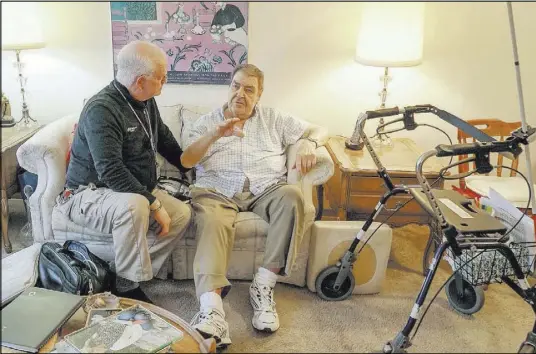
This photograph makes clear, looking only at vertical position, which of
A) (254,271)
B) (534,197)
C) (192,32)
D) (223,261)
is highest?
(192,32)

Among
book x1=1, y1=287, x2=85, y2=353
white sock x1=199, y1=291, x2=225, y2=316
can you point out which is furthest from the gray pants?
book x1=1, y1=287, x2=85, y2=353

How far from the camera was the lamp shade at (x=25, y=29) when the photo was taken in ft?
6.70

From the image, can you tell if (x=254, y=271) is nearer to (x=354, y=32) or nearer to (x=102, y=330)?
(x=102, y=330)

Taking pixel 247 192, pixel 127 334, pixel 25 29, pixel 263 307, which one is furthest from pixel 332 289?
pixel 25 29

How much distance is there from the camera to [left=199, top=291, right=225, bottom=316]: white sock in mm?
1958

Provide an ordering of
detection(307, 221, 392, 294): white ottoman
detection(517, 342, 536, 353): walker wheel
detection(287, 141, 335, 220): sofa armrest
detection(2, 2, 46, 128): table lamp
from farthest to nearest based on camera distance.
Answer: detection(287, 141, 335, 220): sofa armrest → detection(307, 221, 392, 294): white ottoman → detection(2, 2, 46, 128): table lamp → detection(517, 342, 536, 353): walker wheel

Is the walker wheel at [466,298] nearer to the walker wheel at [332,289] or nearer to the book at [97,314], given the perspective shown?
the walker wheel at [332,289]

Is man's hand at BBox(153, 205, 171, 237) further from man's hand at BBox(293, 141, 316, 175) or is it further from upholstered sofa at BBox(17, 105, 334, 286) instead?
man's hand at BBox(293, 141, 316, 175)

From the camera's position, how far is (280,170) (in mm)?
2404

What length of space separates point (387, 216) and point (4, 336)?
164 centimetres

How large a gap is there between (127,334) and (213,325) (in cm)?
44

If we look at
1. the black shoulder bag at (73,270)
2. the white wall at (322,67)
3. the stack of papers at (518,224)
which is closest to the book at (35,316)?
Answer: the black shoulder bag at (73,270)

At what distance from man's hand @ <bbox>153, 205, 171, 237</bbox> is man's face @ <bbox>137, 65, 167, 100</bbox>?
0.46m

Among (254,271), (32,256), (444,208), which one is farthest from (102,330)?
(444,208)
